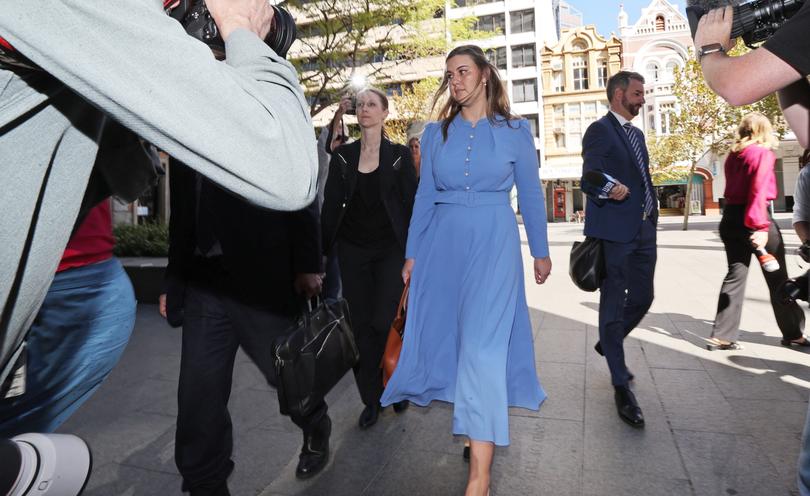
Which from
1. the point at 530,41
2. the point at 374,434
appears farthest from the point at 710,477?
the point at 530,41

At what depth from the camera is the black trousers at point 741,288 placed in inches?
192

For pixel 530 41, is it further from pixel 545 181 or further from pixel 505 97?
pixel 505 97

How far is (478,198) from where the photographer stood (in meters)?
2.82

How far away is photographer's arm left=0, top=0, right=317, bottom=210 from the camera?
68cm

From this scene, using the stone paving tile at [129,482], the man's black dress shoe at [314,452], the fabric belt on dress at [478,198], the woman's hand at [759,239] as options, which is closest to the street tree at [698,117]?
the woman's hand at [759,239]

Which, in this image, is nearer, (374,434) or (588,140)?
(374,434)

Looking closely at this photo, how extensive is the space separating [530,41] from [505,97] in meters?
44.5

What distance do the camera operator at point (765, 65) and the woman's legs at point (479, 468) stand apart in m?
1.63

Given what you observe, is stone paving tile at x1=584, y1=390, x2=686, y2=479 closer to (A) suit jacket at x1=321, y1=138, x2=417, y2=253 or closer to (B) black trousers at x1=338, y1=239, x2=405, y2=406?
(B) black trousers at x1=338, y1=239, x2=405, y2=406

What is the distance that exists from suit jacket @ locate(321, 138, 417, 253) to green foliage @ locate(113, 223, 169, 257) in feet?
25.2

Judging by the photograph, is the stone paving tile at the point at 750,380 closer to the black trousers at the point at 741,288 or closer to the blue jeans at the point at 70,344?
the black trousers at the point at 741,288

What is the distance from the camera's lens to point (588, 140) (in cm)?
403

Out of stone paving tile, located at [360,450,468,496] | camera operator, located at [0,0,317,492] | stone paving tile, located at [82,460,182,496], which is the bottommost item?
stone paving tile, located at [360,450,468,496]

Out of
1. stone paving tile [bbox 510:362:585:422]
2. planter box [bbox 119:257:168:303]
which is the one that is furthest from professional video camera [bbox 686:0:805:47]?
planter box [bbox 119:257:168:303]
